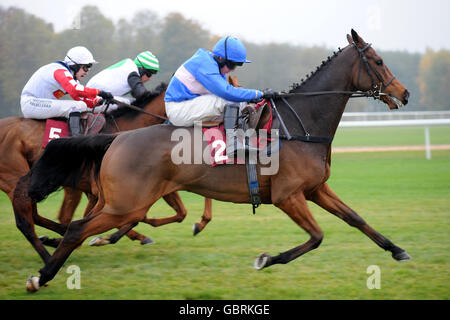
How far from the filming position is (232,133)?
4.47 metres

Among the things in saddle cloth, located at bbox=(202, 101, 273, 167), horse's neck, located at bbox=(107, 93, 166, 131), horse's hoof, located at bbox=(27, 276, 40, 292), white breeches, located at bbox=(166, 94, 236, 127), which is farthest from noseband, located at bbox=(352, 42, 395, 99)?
horse's hoof, located at bbox=(27, 276, 40, 292)

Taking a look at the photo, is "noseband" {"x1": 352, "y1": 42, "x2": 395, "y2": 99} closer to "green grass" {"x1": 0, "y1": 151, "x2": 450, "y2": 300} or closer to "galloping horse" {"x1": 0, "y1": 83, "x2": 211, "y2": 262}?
"green grass" {"x1": 0, "y1": 151, "x2": 450, "y2": 300}

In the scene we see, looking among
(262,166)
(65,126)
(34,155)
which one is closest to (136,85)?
(65,126)

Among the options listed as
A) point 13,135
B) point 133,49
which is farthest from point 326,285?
point 133,49

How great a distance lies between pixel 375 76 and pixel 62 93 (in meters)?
3.40

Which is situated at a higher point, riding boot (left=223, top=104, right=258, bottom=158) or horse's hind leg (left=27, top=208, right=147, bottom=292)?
riding boot (left=223, top=104, right=258, bottom=158)

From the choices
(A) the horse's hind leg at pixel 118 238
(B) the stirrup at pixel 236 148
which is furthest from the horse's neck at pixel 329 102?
(A) the horse's hind leg at pixel 118 238

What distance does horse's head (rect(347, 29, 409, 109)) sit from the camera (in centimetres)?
470

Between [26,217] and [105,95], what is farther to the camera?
[105,95]

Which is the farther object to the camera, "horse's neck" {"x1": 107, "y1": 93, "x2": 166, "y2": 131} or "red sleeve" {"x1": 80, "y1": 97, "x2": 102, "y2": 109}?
"horse's neck" {"x1": 107, "y1": 93, "x2": 166, "y2": 131}

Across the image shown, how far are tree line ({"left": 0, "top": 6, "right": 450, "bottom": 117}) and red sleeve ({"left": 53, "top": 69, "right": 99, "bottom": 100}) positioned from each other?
1.55 m

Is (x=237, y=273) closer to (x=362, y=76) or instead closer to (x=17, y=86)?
(x=362, y=76)

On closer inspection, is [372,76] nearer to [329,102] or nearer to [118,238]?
[329,102]
